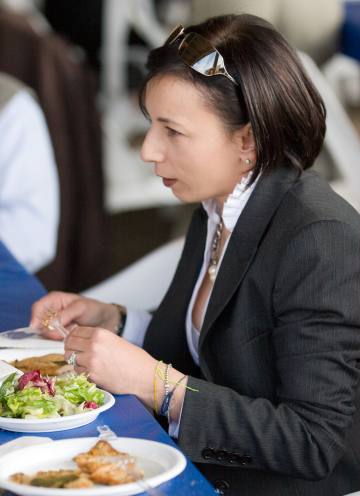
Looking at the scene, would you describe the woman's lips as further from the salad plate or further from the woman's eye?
the salad plate

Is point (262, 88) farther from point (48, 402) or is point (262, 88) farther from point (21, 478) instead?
point (21, 478)

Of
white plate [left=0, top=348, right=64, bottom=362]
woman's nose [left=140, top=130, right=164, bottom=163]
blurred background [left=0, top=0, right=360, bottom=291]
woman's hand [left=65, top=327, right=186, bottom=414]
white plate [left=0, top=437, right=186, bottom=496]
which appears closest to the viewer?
white plate [left=0, top=437, right=186, bottom=496]

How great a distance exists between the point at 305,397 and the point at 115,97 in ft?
17.5

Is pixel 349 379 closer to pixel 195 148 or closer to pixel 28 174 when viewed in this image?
pixel 195 148

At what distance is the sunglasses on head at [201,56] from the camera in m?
1.92

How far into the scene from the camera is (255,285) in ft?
6.24

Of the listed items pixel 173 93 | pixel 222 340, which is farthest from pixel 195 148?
pixel 222 340

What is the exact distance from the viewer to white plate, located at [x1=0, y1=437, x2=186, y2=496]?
134 cm

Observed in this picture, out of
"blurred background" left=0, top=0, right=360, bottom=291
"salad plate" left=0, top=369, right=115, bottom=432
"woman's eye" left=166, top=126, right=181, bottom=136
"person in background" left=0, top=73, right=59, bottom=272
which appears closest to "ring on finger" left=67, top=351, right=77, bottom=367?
"salad plate" left=0, top=369, right=115, bottom=432

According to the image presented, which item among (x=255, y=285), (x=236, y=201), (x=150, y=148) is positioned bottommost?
(x=255, y=285)

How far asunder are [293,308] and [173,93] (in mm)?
455

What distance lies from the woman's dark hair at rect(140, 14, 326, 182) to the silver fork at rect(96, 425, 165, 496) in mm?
627

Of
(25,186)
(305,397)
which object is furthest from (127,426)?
(25,186)

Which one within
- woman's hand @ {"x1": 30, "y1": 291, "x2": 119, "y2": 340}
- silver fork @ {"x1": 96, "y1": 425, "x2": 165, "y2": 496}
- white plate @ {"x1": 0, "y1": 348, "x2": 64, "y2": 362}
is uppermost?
silver fork @ {"x1": 96, "y1": 425, "x2": 165, "y2": 496}
